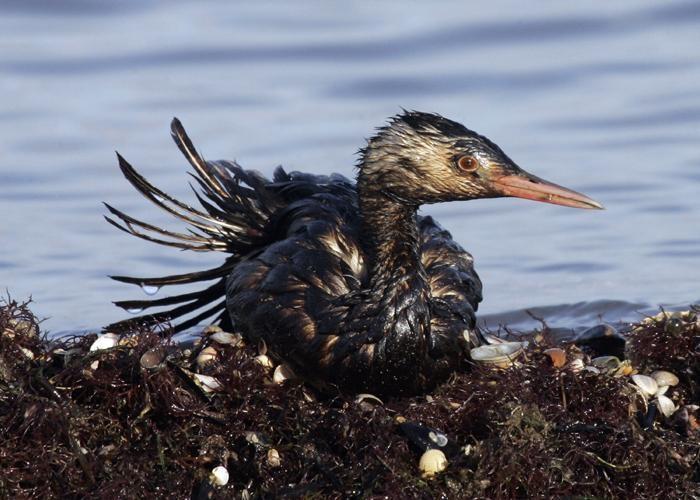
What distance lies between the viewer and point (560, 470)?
16.1 feet

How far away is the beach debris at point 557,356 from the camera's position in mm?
5699

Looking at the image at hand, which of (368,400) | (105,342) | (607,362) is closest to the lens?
(368,400)

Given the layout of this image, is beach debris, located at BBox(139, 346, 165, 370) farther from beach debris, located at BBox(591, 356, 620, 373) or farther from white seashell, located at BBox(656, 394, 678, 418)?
white seashell, located at BBox(656, 394, 678, 418)

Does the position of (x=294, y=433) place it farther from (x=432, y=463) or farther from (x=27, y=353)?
(x=27, y=353)

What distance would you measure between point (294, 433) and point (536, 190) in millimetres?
1479

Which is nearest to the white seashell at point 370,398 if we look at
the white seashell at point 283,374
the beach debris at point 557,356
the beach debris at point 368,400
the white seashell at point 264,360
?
the beach debris at point 368,400

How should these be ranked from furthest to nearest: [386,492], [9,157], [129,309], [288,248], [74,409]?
[9,157], [129,309], [288,248], [74,409], [386,492]

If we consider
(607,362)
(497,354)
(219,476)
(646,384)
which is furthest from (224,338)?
(646,384)

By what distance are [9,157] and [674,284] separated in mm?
5679

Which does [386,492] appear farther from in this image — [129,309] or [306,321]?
[129,309]

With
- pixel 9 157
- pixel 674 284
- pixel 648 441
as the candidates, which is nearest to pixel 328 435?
pixel 648 441

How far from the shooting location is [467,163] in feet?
18.7

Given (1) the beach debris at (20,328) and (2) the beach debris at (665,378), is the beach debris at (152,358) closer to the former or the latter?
(1) the beach debris at (20,328)

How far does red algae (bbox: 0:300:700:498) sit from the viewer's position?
4844 mm
